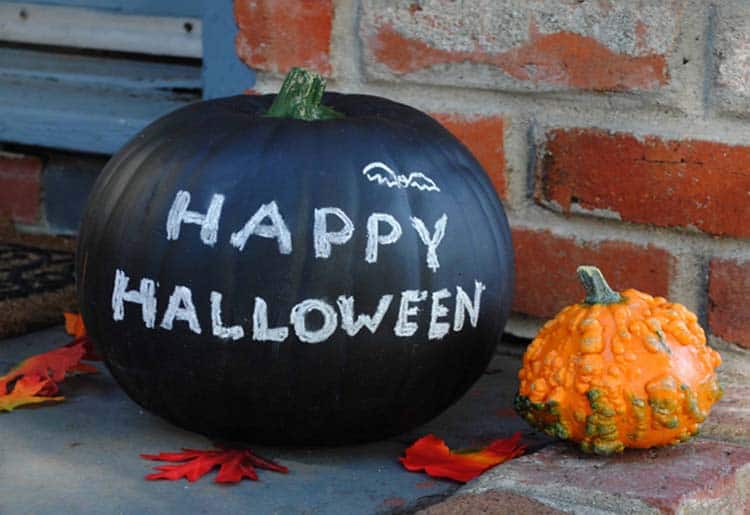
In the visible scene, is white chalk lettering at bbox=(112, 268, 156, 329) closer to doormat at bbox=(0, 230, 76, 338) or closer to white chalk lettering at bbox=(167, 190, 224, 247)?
white chalk lettering at bbox=(167, 190, 224, 247)

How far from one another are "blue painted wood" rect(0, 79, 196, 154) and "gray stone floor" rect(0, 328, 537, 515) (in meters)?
0.94

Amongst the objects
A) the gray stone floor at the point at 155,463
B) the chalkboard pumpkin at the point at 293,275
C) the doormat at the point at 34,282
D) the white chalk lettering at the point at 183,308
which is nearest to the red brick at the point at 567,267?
the gray stone floor at the point at 155,463

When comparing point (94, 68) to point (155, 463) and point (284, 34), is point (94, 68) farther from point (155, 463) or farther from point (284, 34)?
point (155, 463)

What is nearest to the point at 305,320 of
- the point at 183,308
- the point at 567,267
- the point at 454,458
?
the point at 183,308

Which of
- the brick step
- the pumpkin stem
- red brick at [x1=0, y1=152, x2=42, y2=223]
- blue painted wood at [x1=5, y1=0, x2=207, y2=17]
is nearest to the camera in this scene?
the brick step

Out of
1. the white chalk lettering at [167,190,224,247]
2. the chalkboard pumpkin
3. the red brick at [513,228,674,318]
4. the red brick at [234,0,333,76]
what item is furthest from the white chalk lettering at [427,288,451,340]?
the red brick at [234,0,333,76]

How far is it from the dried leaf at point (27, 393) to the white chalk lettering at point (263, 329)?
50 centimetres

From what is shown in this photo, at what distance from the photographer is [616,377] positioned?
1664 mm

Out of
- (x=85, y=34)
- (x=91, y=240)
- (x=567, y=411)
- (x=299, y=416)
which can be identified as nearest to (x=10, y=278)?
(x=85, y=34)

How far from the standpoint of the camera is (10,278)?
2.69m

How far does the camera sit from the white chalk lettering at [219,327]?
1718 millimetres

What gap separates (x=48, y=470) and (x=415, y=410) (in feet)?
1.72

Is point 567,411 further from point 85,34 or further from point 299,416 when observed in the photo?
point 85,34

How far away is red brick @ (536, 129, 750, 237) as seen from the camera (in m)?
2.07
